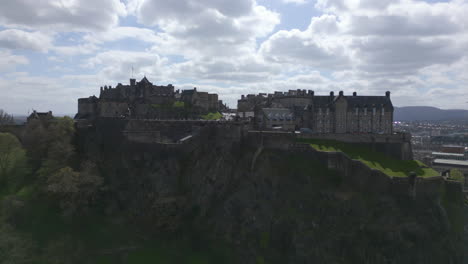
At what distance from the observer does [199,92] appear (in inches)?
3164

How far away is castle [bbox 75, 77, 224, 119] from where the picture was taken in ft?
235

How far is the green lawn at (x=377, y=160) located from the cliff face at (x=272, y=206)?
3133 millimetres

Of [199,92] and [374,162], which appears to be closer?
[374,162]

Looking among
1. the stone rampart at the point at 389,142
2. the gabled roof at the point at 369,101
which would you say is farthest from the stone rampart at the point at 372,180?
the gabled roof at the point at 369,101

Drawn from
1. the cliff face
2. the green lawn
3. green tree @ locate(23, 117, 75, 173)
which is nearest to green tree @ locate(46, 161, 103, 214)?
green tree @ locate(23, 117, 75, 173)

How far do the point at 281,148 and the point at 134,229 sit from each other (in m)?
23.5

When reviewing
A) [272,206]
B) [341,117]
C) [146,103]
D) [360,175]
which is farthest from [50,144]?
[341,117]

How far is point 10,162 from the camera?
4891 centimetres

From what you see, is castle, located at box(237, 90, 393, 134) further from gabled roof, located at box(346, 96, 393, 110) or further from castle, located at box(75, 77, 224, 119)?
castle, located at box(75, 77, 224, 119)

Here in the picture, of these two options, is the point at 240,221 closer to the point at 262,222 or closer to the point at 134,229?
the point at 262,222

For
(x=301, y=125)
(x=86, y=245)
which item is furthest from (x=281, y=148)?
(x=86, y=245)

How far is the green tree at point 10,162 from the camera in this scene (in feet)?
158

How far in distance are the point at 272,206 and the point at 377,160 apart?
1516 cm

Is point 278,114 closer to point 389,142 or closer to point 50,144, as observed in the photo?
point 389,142
